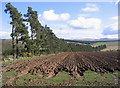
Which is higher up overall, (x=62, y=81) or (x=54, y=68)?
(x=62, y=81)

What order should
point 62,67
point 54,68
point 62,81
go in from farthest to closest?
point 62,67
point 54,68
point 62,81

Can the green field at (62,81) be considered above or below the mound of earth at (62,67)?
above

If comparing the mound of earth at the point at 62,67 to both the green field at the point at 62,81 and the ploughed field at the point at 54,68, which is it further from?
the green field at the point at 62,81

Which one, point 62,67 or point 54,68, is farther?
point 62,67

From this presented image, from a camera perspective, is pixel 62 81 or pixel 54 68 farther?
pixel 54 68

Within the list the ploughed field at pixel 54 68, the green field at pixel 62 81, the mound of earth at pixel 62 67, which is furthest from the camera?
the mound of earth at pixel 62 67

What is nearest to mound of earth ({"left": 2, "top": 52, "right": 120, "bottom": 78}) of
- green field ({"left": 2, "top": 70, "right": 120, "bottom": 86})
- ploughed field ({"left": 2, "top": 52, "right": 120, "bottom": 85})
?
ploughed field ({"left": 2, "top": 52, "right": 120, "bottom": 85})

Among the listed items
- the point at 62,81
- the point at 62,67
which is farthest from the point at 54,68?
the point at 62,81

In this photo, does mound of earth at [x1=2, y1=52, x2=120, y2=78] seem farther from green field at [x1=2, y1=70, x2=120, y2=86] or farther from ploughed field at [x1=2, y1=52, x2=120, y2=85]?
green field at [x1=2, y1=70, x2=120, y2=86]

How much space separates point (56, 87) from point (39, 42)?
40.6m

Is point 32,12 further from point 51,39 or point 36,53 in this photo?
point 51,39

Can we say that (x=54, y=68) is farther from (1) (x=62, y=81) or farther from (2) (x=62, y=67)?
(1) (x=62, y=81)

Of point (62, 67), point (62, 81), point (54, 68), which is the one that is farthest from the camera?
point (62, 67)

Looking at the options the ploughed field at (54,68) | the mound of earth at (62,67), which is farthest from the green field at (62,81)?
the mound of earth at (62,67)
